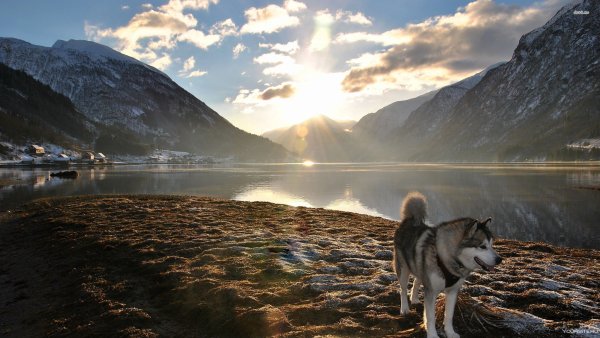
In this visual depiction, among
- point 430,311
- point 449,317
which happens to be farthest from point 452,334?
point 430,311

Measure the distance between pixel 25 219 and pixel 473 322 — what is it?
36208 millimetres

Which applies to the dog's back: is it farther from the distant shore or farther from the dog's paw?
the distant shore

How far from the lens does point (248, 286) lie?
43.3 ft

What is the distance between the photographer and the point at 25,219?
30.9 meters

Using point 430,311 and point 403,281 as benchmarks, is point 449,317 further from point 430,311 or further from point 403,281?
point 403,281

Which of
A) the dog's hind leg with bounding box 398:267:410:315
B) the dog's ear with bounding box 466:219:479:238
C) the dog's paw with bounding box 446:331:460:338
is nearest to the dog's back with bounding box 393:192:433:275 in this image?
the dog's hind leg with bounding box 398:267:410:315

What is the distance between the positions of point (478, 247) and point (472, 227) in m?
0.48

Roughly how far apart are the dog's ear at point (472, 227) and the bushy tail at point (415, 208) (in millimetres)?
2170

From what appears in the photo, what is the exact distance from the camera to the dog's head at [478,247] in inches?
290

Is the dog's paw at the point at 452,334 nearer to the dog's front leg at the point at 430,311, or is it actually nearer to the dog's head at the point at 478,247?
the dog's front leg at the point at 430,311

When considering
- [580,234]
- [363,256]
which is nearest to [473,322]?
[363,256]

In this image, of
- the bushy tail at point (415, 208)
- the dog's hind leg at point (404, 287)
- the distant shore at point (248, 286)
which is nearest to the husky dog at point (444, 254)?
the bushy tail at point (415, 208)

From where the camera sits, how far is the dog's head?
290 inches

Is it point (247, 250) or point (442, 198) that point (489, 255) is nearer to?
point (247, 250)
